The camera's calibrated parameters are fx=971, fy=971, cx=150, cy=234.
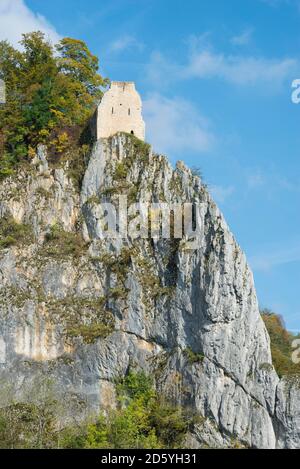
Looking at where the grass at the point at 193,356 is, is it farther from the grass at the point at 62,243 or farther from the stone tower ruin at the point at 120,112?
the stone tower ruin at the point at 120,112

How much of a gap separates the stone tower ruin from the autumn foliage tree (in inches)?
97.6

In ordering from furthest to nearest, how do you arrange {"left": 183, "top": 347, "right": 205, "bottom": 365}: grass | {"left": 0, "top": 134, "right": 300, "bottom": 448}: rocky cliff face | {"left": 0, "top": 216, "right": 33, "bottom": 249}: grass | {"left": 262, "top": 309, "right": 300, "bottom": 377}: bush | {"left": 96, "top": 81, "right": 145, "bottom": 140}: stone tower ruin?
{"left": 96, "top": 81, "right": 145, "bottom": 140}: stone tower ruin → {"left": 0, "top": 216, "right": 33, "bottom": 249}: grass → {"left": 262, "top": 309, "right": 300, "bottom": 377}: bush → {"left": 183, "top": 347, "right": 205, "bottom": 365}: grass → {"left": 0, "top": 134, "right": 300, "bottom": 448}: rocky cliff face

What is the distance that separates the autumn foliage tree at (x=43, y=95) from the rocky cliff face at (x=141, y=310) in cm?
464

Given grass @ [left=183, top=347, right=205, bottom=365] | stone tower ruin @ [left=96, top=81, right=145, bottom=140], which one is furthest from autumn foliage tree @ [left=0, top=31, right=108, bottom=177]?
grass @ [left=183, top=347, right=205, bottom=365]

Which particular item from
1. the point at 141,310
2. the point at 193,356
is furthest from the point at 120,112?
the point at 193,356

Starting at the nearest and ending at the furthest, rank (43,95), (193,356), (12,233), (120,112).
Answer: (193,356) < (12,233) < (120,112) < (43,95)

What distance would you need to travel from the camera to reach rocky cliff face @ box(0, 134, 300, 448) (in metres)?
46.5

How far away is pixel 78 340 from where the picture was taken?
47969 millimetres

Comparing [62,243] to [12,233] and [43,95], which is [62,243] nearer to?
[12,233]

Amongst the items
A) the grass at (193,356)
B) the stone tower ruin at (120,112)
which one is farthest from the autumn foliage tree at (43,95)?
the grass at (193,356)

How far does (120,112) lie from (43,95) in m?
5.85

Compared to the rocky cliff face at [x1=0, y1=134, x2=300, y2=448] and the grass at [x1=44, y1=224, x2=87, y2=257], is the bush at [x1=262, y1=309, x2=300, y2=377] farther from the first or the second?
the grass at [x1=44, y1=224, x2=87, y2=257]

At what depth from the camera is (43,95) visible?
2227 inches

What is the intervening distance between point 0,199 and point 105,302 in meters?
8.32
